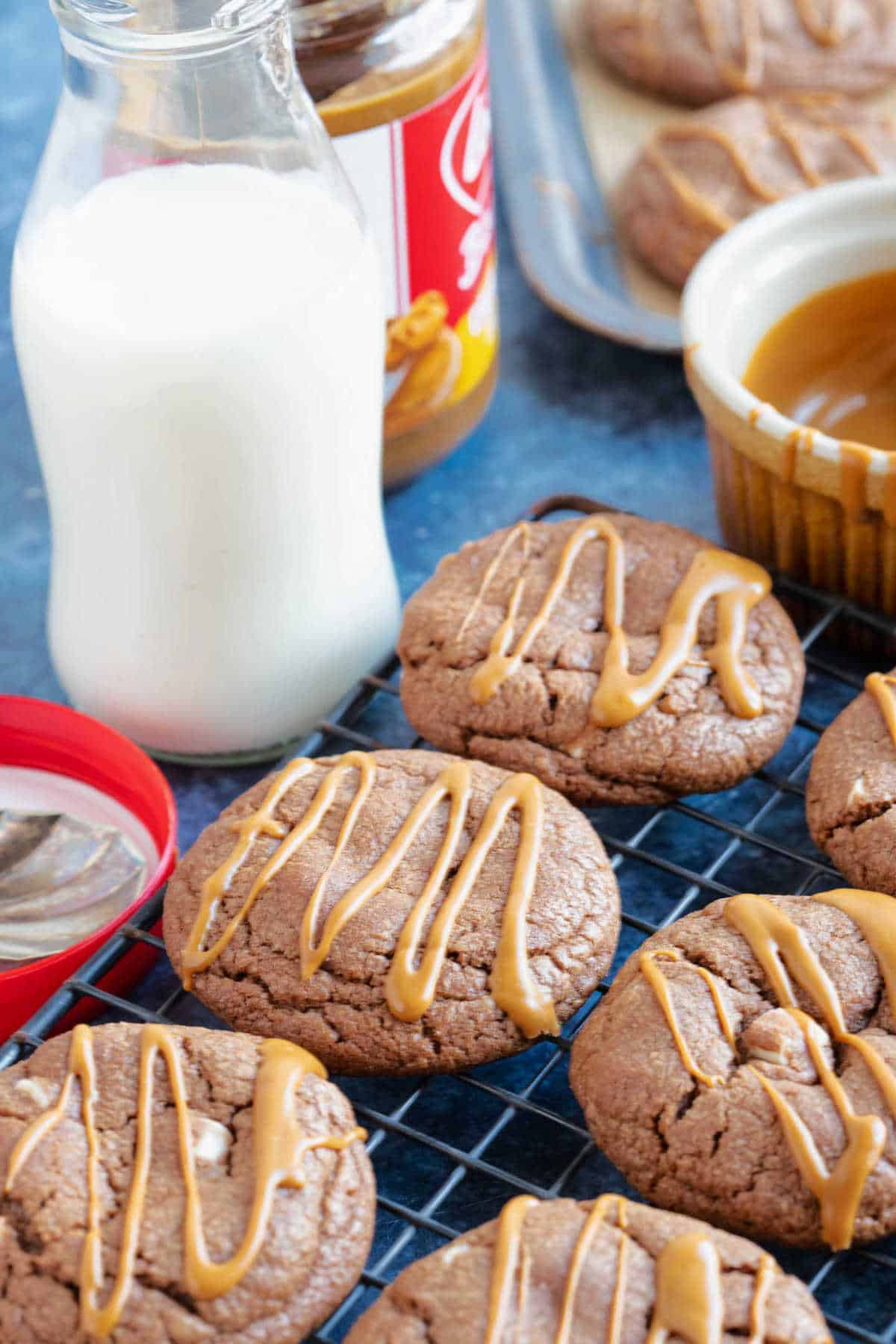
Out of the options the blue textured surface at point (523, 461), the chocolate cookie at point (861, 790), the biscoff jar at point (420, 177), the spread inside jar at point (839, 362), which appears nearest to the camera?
the chocolate cookie at point (861, 790)

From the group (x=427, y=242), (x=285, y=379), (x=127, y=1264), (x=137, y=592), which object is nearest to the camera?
(x=127, y=1264)

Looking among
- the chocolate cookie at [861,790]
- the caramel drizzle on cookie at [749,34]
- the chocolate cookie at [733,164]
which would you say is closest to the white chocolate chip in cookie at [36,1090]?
the chocolate cookie at [861,790]

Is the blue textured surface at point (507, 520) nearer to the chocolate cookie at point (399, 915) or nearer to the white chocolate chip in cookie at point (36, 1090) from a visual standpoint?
the chocolate cookie at point (399, 915)

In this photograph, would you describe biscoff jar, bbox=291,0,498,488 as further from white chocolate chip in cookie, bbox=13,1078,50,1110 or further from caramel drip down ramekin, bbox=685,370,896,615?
white chocolate chip in cookie, bbox=13,1078,50,1110

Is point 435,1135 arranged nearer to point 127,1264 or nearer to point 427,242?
point 127,1264

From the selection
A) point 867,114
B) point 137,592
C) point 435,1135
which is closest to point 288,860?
point 435,1135

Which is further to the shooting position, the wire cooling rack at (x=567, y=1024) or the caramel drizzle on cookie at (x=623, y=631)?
the caramel drizzle on cookie at (x=623, y=631)
